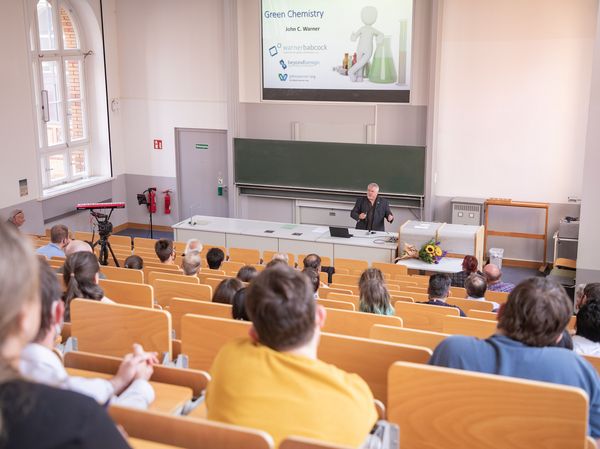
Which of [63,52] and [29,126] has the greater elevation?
[63,52]

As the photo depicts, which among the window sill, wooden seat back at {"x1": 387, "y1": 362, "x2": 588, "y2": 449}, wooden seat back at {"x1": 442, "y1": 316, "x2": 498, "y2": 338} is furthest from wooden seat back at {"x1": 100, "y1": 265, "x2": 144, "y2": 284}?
the window sill

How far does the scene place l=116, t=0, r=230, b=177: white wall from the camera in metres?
13.3

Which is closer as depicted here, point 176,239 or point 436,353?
point 436,353

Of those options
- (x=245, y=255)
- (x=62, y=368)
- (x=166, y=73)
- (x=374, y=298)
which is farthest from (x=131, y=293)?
(x=166, y=73)

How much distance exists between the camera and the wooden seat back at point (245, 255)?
979 centimetres

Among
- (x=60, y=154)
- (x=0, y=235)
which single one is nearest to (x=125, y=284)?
(x=0, y=235)

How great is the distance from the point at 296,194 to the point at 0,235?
11793mm

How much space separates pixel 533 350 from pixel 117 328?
2018 mm

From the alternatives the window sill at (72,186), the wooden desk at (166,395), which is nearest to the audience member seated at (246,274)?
the wooden desk at (166,395)

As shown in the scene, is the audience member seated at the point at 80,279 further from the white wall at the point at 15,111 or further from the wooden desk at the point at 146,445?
the white wall at the point at 15,111

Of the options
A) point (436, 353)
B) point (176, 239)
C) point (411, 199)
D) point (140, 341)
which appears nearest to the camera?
point (436, 353)

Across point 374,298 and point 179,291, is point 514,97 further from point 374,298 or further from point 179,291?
point 179,291

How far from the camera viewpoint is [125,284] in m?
5.02

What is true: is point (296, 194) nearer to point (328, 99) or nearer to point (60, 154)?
point (328, 99)
